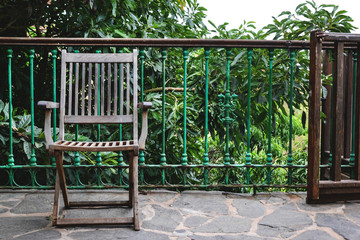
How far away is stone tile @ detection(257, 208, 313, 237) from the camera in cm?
233

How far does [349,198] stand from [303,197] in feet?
1.12

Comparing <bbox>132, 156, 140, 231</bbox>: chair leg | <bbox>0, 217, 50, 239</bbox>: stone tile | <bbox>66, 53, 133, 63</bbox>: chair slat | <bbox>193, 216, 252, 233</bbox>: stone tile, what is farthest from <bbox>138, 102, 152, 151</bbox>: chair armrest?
<bbox>0, 217, 50, 239</bbox>: stone tile

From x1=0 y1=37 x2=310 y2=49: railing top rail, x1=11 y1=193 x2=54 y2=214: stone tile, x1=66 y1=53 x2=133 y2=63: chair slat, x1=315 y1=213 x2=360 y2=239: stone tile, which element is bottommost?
x1=315 y1=213 x2=360 y2=239: stone tile

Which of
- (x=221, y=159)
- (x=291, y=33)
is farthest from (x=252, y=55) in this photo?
(x=221, y=159)

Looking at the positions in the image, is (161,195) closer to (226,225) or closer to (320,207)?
(226,225)

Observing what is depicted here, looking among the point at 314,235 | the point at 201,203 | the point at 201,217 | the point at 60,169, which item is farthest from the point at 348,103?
the point at 60,169

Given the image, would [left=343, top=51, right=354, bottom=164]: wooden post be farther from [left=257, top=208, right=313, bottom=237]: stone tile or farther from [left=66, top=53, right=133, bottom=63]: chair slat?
[left=66, top=53, right=133, bottom=63]: chair slat

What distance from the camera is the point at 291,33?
3.28 meters

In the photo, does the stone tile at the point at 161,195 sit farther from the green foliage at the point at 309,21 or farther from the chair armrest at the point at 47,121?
the green foliage at the point at 309,21

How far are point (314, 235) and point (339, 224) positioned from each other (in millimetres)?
297

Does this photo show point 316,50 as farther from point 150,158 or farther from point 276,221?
point 150,158

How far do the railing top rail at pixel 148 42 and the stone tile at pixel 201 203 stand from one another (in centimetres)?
122

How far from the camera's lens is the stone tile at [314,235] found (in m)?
2.22

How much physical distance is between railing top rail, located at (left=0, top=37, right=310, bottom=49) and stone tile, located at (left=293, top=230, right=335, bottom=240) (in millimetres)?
1461
